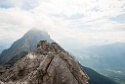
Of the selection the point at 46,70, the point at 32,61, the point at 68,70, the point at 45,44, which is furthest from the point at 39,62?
the point at 45,44

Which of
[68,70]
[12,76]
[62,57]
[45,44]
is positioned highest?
[45,44]

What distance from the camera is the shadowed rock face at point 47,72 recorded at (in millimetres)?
44344

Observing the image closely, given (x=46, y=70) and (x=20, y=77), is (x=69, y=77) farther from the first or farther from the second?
(x=20, y=77)

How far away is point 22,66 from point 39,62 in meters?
4.74

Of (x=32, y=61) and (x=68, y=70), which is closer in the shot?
(x=68, y=70)

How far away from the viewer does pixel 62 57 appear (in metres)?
53.2

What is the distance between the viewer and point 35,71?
47938mm

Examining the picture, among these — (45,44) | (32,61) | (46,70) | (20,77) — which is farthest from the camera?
(45,44)

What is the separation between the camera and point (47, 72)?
4588 cm

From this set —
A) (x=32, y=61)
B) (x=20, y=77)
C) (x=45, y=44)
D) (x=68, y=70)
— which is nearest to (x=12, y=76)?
(x=20, y=77)

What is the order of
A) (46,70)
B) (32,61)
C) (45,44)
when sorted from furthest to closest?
(45,44)
(32,61)
(46,70)

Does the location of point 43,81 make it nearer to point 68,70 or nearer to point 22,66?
point 68,70

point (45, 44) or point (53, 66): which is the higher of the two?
point (45, 44)

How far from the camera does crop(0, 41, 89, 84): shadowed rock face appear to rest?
145 ft
